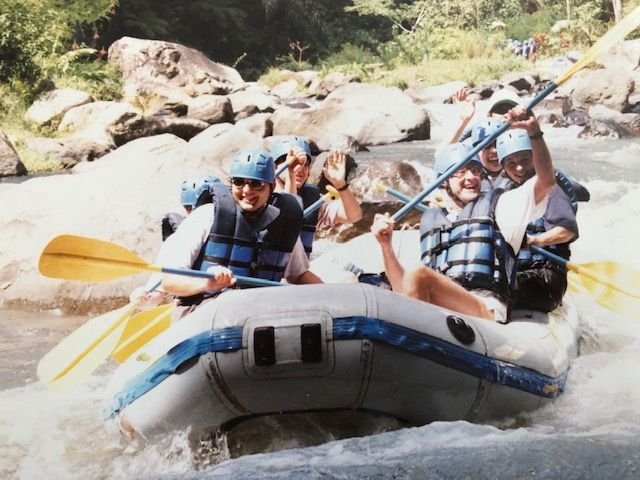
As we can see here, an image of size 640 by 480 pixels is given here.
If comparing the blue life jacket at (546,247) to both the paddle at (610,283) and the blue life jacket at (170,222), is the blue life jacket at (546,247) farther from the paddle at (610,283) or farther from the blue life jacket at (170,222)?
the blue life jacket at (170,222)

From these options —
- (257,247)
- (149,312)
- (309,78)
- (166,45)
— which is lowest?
(309,78)

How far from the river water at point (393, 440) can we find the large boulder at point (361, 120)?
3453mm

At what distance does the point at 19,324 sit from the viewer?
3203mm

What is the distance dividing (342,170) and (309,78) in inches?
323

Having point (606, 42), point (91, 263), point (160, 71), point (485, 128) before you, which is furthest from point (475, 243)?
point (160, 71)

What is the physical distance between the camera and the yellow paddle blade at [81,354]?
2.13m

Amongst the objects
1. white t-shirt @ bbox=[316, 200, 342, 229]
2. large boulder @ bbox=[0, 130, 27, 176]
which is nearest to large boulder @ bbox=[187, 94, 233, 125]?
large boulder @ bbox=[0, 130, 27, 176]

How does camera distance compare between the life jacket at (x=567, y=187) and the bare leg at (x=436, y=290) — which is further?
the life jacket at (x=567, y=187)

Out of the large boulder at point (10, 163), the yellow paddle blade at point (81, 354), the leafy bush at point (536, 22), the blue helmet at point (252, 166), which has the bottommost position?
the large boulder at point (10, 163)

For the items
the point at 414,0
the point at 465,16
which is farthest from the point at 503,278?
the point at 414,0

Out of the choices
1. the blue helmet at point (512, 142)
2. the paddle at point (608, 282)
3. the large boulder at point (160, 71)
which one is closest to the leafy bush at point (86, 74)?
the large boulder at point (160, 71)

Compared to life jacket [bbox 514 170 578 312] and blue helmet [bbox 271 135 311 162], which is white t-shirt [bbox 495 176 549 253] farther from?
blue helmet [bbox 271 135 311 162]

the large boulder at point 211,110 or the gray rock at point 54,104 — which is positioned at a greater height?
the gray rock at point 54,104

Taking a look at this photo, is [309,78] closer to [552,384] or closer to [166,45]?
[166,45]
